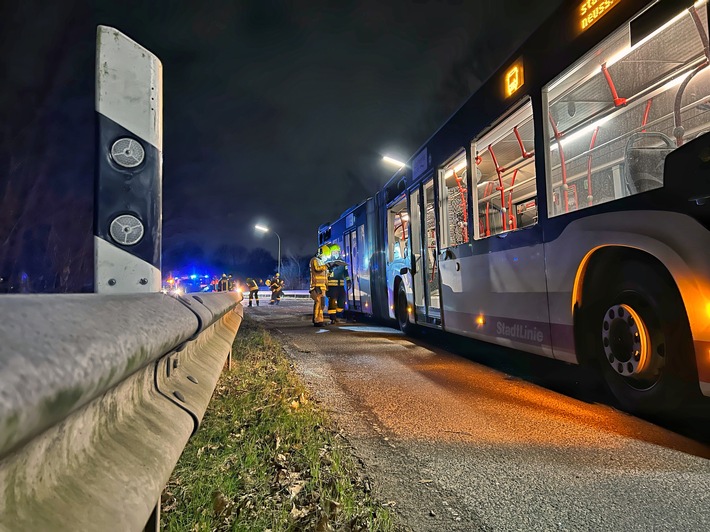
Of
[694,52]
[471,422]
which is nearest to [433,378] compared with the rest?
[471,422]

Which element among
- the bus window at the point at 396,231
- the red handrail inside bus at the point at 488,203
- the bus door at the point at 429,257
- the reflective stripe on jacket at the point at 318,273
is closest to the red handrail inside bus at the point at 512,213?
the red handrail inside bus at the point at 488,203

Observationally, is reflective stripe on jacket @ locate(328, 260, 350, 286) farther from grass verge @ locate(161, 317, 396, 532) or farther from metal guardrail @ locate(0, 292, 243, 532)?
metal guardrail @ locate(0, 292, 243, 532)

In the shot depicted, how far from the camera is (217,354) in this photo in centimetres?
363

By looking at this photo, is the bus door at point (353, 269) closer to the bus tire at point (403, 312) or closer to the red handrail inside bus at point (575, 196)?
the bus tire at point (403, 312)

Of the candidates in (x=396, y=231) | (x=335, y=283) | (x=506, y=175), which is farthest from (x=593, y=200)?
(x=335, y=283)

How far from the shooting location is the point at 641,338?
356 cm

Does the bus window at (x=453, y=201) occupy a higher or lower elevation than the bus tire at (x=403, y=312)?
higher

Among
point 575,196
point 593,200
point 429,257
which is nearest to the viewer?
point 593,200

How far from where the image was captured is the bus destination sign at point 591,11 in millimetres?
3703

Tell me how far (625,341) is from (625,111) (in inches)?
121

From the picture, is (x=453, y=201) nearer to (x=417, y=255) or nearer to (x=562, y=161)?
(x=417, y=255)

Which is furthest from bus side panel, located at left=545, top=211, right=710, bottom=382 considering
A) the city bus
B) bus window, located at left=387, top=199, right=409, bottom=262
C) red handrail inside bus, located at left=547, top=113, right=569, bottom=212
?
bus window, located at left=387, top=199, right=409, bottom=262

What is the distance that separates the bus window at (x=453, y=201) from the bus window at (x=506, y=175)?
300mm

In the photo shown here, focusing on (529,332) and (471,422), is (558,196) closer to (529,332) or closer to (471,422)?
(529,332)
